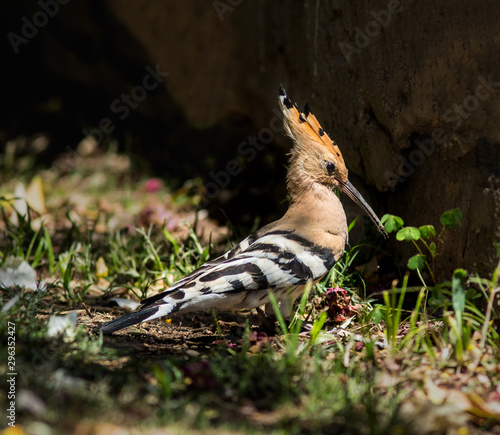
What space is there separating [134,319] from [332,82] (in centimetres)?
202

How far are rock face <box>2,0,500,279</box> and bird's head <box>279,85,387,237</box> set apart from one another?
209 millimetres

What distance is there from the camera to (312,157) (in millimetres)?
3551

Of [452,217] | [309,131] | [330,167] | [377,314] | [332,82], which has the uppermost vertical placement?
[332,82]

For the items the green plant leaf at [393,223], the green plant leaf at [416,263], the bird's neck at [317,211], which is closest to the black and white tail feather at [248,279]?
the bird's neck at [317,211]

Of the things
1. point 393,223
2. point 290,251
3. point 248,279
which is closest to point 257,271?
point 248,279

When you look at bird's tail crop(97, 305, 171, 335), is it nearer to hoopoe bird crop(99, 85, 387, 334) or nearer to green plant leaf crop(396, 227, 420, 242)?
hoopoe bird crop(99, 85, 387, 334)

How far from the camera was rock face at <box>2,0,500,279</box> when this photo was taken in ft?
9.37

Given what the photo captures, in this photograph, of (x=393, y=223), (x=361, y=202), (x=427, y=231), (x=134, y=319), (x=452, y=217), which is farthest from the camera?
(x=361, y=202)

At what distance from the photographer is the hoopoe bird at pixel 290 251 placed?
2.88m

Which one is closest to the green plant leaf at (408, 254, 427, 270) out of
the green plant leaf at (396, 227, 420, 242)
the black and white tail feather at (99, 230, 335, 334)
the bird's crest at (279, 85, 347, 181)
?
the green plant leaf at (396, 227, 420, 242)

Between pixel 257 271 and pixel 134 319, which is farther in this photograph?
pixel 257 271

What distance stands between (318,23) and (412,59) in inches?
38.0

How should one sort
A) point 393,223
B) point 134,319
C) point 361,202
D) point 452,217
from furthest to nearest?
point 361,202
point 393,223
point 452,217
point 134,319

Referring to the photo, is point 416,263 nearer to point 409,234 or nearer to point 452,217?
point 409,234
